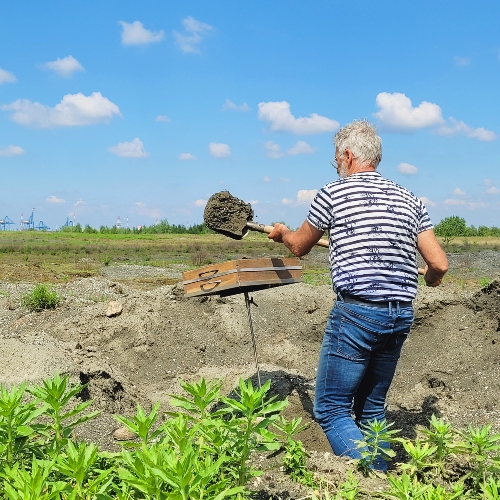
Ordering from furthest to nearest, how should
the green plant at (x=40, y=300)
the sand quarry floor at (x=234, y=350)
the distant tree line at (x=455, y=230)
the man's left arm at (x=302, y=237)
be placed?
the distant tree line at (x=455, y=230), the green plant at (x=40, y=300), the sand quarry floor at (x=234, y=350), the man's left arm at (x=302, y=237)

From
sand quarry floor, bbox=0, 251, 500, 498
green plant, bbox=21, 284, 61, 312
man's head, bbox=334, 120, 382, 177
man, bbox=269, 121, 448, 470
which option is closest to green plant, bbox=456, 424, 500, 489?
man, bbox=269, 121, 448, 470

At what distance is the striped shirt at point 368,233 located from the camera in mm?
3363

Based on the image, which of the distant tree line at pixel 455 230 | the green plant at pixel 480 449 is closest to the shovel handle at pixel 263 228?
the green plant at pixel 480 449

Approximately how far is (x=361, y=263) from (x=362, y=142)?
0.69 m

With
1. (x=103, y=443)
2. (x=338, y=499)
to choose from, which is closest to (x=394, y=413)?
(x=103, y=443)

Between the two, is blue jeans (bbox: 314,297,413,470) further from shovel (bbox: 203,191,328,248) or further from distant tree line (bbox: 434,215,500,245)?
distant tree line (bbox: 434,215,500,245)

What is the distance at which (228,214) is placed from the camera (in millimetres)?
4574

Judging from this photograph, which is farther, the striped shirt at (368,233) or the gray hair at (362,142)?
the gray hair at (362,142)

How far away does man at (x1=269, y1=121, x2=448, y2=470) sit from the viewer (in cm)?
337

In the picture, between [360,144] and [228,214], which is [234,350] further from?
[360,144]

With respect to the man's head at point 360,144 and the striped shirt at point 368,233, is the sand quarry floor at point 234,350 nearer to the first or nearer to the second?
the striped shirt at point 368,233

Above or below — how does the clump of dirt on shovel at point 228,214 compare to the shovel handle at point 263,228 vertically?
above

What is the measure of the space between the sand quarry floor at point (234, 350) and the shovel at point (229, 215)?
5.07ft

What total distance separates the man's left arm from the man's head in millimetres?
392
